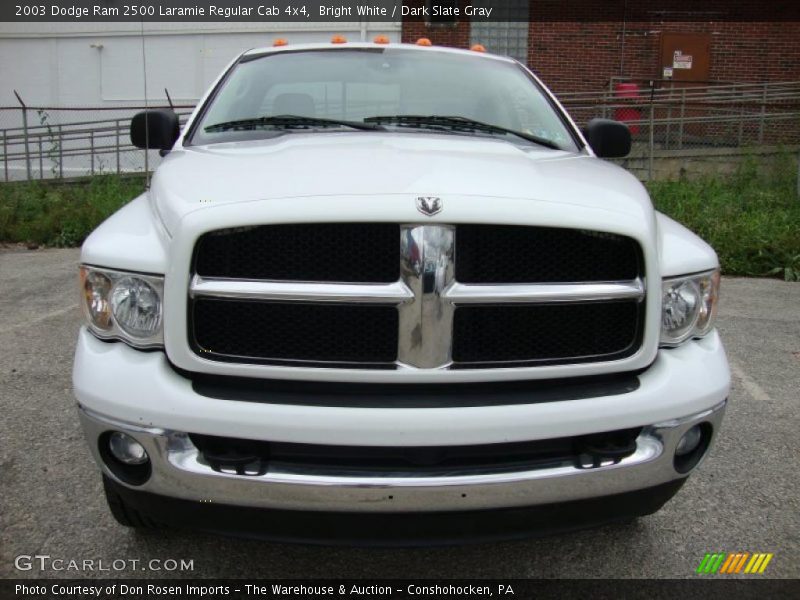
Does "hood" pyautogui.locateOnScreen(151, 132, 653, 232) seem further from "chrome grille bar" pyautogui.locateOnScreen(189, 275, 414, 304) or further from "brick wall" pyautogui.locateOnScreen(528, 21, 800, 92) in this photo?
"brick wall" pyautogui.locateOnScreen(528, 21, 800, 92)

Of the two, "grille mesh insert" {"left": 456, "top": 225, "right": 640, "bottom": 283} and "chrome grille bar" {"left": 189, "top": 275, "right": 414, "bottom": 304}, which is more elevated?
"grille mesh insert" {"left": 456, "top": 225, "right": 640, "bottom": 283}

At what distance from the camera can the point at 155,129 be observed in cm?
349

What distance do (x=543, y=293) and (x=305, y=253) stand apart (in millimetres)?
647

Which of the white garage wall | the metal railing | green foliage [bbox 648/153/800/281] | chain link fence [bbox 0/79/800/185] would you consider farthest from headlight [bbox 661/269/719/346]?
the white garage wall

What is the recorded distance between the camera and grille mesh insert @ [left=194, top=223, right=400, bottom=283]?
1966 mm

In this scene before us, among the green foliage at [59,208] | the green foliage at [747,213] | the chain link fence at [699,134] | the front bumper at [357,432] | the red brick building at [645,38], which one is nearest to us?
the front bumper at [357,432]

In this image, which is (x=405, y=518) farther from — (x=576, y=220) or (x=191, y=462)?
(x=576, y=220)

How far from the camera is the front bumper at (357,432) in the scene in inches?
74.8

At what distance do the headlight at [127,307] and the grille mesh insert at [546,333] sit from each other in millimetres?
825

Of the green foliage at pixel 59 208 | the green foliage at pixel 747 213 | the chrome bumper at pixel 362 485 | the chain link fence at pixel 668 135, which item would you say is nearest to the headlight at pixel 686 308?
the chrome bumper at pixel 362 485

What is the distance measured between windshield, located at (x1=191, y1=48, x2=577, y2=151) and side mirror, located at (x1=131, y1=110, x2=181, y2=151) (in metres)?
0.24

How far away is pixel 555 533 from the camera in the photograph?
6.79 ft

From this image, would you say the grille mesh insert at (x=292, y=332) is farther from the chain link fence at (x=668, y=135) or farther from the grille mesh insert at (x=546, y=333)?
the chain link fence at (x=668, y=135)

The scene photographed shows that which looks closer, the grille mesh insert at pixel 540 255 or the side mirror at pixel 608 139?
the grille mesh insert at pixel 540 255
